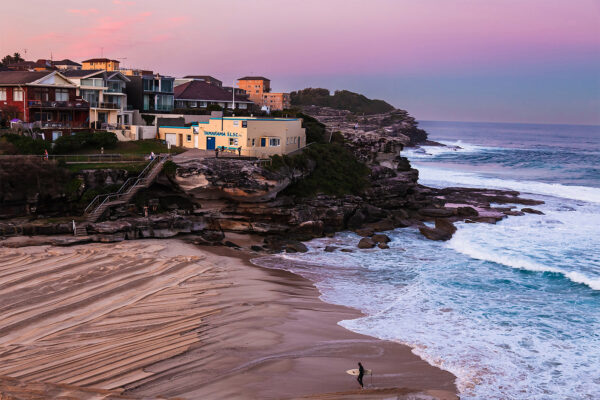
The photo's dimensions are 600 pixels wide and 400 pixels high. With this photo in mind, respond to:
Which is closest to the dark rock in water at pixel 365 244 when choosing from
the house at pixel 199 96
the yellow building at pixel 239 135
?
the yellow building at pixel 239 135

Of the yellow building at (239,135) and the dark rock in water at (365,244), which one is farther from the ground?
the yellow building at (239,135)

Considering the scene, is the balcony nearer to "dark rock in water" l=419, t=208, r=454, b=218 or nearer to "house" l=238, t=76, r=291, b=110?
"dark rock in water" l=419, t=208, r=454, b=218

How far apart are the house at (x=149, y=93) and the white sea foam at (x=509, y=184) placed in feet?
113

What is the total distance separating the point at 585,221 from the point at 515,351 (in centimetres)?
3059

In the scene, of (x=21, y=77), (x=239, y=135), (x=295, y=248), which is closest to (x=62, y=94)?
(x=21, y=77)

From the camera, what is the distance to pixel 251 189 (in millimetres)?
36281

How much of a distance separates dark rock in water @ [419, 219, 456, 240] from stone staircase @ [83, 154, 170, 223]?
1971 centimetres

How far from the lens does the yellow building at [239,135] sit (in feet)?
140

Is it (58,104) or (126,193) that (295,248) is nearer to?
(126,193)

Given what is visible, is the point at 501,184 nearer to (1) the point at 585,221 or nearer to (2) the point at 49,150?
(1) the point at 585,221

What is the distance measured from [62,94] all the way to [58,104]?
6.69ft

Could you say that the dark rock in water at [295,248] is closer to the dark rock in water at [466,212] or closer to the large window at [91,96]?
the dark rock in water at [466,212]

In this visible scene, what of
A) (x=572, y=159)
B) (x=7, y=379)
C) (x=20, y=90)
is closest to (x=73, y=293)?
(x=7, y=379)

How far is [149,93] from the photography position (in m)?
56.5
